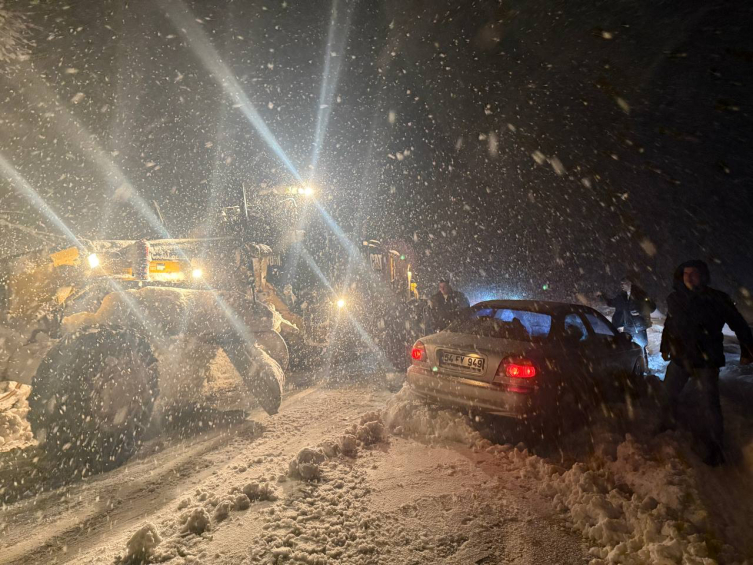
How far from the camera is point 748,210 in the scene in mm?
9328

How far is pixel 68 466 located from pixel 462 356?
176 inches

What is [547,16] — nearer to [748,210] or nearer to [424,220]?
[748,210]

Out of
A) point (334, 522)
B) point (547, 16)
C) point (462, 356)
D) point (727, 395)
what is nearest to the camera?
point (334, 522)

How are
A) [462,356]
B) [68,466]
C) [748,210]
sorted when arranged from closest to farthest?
[68,466] → [462,356] → [748,210]

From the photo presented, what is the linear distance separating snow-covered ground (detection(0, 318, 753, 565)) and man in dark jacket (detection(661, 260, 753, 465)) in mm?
335

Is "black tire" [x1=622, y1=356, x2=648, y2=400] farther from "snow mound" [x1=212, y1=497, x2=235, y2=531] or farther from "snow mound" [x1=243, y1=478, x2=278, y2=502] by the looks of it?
"snow mound" [x1=212, y1=497, x2=235, y2=531]

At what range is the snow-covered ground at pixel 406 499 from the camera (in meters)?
2.42

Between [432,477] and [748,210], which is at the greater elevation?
[748,210]

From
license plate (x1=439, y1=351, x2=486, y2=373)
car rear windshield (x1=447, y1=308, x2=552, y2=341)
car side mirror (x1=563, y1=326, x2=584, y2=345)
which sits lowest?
license plate (x1=439, y1=351, x2=486, y2=373)

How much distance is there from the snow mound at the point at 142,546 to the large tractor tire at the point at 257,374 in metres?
2.87

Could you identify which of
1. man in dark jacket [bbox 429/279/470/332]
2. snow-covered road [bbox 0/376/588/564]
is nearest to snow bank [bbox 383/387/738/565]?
snow-covered road [bbox 0/376/588/564]

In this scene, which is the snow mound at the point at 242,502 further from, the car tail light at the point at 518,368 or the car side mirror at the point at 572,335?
the car side mirror at the point at 572,335

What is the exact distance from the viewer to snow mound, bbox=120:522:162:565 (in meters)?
2.36

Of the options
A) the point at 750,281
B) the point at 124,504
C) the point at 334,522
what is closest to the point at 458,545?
the point at 334,522
